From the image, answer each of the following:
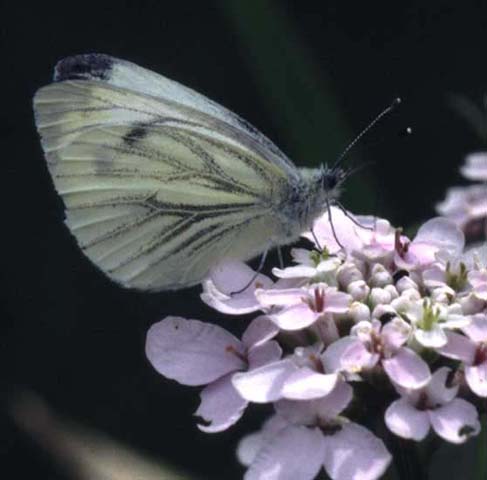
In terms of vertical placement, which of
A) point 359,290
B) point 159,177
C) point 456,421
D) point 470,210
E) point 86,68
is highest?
point 86,68

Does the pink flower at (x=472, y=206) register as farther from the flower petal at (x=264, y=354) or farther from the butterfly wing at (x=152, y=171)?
the flower petal at (x=264, y=354)

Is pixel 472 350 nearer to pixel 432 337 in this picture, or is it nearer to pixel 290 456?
pixel 432 337

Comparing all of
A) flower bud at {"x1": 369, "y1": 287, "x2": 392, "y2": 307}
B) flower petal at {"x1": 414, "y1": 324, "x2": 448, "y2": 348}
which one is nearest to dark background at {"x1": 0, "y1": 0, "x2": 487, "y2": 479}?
flower bud at {"x1": 369, "y1": 287, "x2": 392, "y2": 307}

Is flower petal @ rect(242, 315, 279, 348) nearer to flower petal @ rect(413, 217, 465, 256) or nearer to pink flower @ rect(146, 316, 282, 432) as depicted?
pink flower @ rect(146, 316, 282, 432)

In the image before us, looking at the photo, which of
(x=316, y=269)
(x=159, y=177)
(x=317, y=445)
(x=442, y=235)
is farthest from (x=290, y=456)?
(x=159, y=177)

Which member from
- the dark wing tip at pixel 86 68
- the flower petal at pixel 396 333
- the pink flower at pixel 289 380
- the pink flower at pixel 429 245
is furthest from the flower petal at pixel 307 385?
the dark wing tip at pixel 86 68

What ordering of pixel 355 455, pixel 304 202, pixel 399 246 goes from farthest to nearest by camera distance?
pixel 304 202 < pixel 399 246 < pixel 355 455
